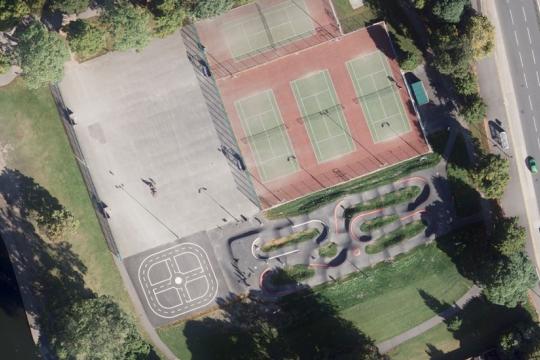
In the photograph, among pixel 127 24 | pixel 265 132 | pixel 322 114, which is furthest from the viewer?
pixel 322 114

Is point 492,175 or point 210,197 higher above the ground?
point 210,197

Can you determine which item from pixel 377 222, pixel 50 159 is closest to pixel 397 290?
pixel 377 222

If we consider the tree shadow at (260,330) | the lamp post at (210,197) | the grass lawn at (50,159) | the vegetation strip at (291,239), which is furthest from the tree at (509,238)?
the grass lawn at (50,159)

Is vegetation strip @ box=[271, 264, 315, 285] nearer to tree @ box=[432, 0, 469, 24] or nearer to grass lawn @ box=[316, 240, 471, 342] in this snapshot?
grass lawn @ box=[316, 240, 471, 342]

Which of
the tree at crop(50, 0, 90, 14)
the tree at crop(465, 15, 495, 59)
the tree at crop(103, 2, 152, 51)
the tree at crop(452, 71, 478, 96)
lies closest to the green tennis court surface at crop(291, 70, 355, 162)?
the tree at crop(452, 71, 478, 96)

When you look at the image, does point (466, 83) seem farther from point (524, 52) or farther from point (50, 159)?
point (50, 159)

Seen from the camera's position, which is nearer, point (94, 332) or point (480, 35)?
point (94, 332)
